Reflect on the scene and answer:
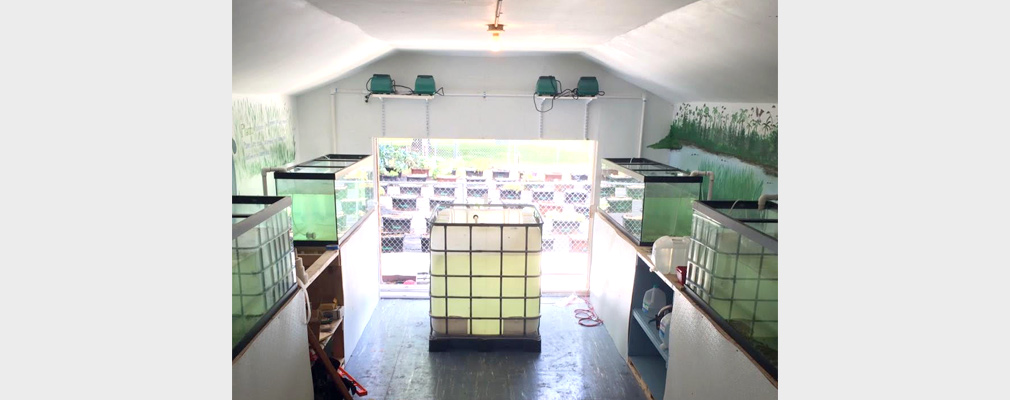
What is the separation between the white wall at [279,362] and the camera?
8.04ft

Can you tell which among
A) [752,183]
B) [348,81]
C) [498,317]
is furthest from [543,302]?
[348,81]

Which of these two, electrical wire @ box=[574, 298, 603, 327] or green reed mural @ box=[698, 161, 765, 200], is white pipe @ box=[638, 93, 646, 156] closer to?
green reed mural @ box=[698, 161, 765, 200]

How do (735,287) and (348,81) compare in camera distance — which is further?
(348,81)

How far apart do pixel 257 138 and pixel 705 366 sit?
13.0 feet

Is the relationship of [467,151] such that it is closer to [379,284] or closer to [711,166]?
[379,284]

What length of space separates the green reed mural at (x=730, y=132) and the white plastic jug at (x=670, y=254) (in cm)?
97

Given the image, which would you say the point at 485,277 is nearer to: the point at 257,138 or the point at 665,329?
the point at 665,329

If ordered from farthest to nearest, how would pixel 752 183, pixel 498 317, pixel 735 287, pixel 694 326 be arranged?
1. pixel 498 317
2. pixel 752 183
3. pixel 694 326
4. pixel 735 287

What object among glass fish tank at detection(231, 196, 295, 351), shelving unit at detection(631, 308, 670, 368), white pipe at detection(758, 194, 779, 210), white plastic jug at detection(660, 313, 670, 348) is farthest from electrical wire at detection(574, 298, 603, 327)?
glass fish tank at detection(231, 196, 295, 351)

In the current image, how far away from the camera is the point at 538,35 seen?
4.28m

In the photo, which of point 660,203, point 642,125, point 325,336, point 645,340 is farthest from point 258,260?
point 642,125

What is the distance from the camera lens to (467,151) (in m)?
6.94

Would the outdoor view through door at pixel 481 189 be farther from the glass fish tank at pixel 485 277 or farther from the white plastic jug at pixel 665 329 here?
the white plastic jug at pixel 665 329

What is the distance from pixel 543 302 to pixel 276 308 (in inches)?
160
